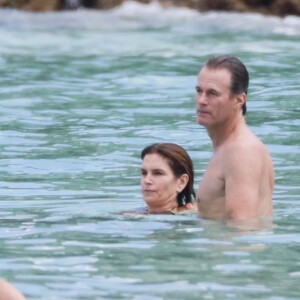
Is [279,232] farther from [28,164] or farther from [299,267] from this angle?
[28,164]

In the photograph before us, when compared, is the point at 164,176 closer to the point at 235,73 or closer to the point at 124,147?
the point at 235,73

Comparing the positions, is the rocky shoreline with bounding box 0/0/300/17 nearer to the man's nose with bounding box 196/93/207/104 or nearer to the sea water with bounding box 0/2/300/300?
the sea water with bounding box 0/2/300/300

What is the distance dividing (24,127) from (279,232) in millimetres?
6020

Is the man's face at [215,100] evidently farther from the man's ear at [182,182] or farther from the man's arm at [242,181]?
the man's ear at [182,182]

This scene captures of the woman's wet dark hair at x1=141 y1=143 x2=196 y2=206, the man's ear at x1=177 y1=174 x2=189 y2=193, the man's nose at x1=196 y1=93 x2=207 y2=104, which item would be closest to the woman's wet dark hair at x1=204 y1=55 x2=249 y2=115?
the man's nose at x1=196 y1=93 x2=207 y2=104

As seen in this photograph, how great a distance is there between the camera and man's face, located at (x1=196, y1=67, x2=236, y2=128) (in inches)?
355

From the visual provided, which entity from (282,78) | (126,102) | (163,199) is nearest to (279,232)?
(163,199)

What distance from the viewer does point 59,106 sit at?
1612cm

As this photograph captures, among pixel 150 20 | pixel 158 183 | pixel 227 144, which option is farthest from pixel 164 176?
pixel 150 20

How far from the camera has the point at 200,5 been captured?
2731cm

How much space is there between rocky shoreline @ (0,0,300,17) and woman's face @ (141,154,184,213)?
1633cm

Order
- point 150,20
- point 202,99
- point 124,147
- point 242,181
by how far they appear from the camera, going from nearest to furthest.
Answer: point 242,181, point 202,99, point 124,147, point 150,20

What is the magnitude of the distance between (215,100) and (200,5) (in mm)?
18455

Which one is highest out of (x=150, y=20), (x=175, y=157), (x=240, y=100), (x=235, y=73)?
(x=235, y=73)
